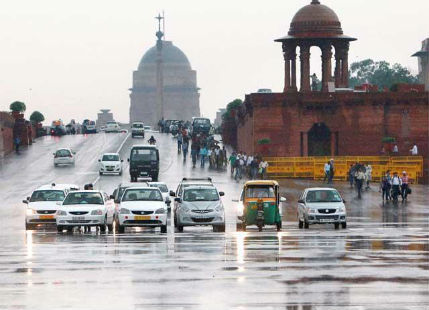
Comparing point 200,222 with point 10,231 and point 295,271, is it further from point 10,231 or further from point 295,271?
point 295,271

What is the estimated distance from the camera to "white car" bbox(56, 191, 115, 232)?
3844 cm

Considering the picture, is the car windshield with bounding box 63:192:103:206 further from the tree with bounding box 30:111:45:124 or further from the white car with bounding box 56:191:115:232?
the tree with bounding box 30:111:45:124

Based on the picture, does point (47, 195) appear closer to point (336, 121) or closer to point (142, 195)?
point (142, 195)

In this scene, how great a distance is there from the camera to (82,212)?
3847 cm

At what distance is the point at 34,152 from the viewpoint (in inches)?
3890

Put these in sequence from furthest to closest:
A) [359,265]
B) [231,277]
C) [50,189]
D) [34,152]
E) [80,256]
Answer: [34,152] → [50,189] → [80,256] → [359,265] → [231,277]

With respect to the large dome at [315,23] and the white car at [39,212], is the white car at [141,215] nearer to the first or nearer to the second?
the white car at [39,212]

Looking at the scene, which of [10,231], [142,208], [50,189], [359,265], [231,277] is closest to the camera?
[231,277]

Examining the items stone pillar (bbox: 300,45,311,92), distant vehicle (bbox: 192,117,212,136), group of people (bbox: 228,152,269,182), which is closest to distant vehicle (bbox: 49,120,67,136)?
distant vehicle (bbox: 192,117,212,136)

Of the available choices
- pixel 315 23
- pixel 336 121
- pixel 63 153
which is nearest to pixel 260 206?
pixel 63 153

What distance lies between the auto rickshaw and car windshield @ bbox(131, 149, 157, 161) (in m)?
32.2

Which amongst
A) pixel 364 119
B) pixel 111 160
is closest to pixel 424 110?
pixel 364 119

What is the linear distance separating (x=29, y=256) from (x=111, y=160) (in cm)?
4873

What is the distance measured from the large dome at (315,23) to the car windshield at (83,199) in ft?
192
